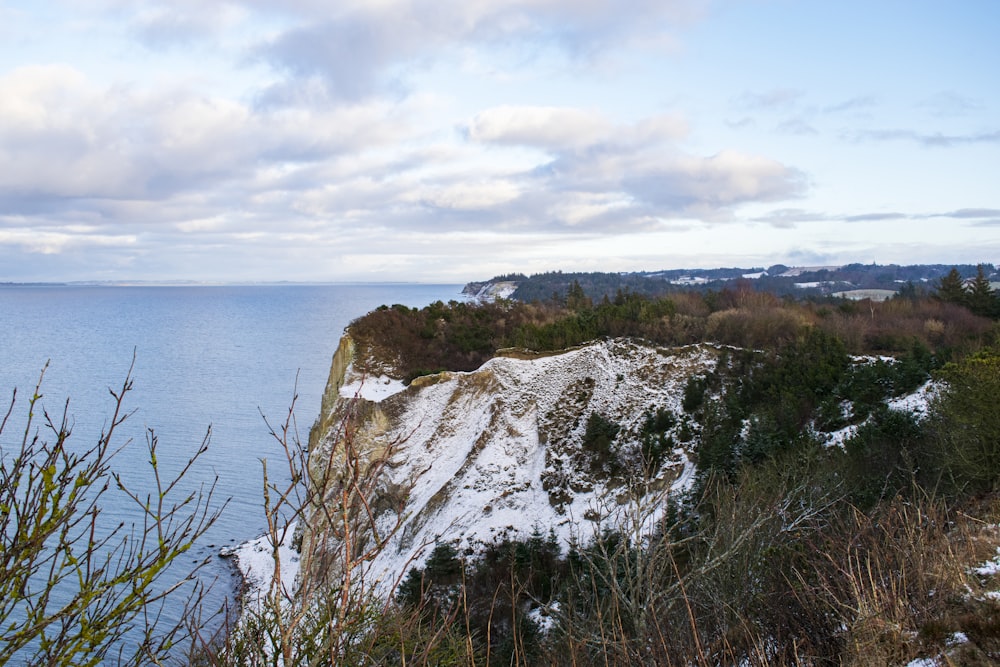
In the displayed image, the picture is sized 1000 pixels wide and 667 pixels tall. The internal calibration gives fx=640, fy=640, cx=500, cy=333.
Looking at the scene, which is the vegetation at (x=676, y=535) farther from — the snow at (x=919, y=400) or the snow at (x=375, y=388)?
the snow at (x=375, y=388)

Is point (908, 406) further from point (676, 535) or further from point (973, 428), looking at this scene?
point (676, 535)

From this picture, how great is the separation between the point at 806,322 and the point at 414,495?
18936mm

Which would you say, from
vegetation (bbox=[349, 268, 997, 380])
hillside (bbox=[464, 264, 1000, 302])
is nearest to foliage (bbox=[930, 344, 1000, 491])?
vegetation (bbox=[349, 268, 997, 380])

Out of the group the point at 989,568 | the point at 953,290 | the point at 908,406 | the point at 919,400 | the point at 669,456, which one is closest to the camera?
the point at 989,568

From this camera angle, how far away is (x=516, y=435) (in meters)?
26.9

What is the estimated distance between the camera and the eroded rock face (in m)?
23.3

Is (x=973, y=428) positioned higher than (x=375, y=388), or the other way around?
(x=973, y=428)

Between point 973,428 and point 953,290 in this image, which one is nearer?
point 973,428

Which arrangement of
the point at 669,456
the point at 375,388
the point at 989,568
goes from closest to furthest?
the point at 989,568 → the point at 669,456 → the point at 375,388

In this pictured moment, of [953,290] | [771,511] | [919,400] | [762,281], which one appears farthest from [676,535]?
[762,281]

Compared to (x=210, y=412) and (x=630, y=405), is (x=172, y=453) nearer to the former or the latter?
(x=210, y=412)

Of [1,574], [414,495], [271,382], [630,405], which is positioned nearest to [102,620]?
[1,574]

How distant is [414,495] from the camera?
2544 centimetres

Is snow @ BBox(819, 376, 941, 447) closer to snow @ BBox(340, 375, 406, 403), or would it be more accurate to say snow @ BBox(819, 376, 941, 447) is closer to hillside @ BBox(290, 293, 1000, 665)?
hillside @ BBox(290, 293, 1000, 665)
